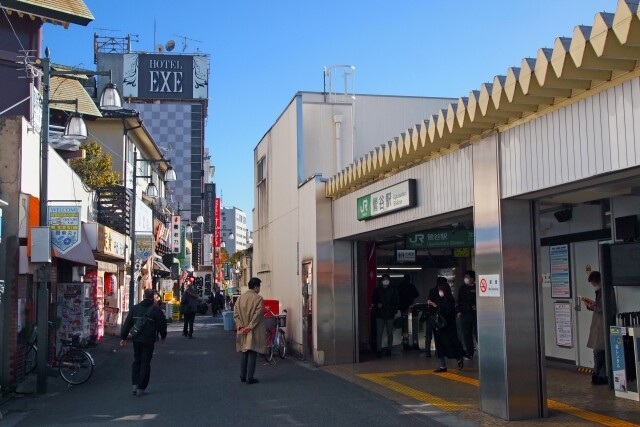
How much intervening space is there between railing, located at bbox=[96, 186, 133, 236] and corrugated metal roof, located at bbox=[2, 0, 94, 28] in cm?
538

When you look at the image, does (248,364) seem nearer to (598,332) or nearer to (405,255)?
(598,332)

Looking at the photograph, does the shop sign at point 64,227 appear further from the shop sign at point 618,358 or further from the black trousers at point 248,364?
the shop sign at point 618,358

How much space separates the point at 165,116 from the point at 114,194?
143ft

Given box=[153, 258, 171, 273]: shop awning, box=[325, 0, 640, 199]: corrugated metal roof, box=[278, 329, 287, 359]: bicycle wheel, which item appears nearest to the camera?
box=[325, 0, 640, 199]: corrugated metal roof

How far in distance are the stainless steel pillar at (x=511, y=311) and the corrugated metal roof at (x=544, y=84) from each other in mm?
522

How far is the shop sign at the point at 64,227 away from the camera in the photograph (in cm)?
1209

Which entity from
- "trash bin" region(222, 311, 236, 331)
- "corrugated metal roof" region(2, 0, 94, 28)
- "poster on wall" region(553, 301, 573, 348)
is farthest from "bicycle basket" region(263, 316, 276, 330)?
"trash bin" region(222, 311, 236, 331)

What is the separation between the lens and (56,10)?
673 inches

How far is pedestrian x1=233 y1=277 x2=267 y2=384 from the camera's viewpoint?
11.9 m

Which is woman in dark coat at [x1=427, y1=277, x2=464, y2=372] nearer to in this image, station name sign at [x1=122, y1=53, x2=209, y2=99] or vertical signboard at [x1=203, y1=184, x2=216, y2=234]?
station name sign at [x1=122, y1=53, x2=209, y2=99]

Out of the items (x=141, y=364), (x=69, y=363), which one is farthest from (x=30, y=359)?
(x=141, y=364)

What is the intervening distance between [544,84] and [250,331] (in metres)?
6.91

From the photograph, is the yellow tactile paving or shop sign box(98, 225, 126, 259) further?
shop sign box(98, 225, 126, 259)

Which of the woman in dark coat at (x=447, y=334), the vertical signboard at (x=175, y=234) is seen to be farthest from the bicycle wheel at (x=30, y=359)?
the vertical signboard at (x=175, y=234)
